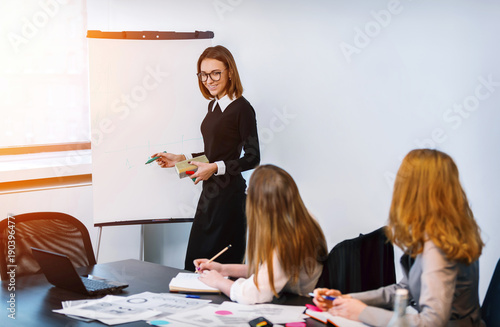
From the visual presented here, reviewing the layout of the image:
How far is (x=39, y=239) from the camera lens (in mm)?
2428

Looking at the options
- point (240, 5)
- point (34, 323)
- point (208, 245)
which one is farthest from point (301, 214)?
point (240, 5)

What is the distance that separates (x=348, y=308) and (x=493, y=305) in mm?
513

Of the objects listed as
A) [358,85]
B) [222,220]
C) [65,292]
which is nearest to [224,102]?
[222,220]

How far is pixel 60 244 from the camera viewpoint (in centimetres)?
246

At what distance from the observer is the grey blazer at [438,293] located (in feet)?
4.56

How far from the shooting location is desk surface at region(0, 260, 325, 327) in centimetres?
159

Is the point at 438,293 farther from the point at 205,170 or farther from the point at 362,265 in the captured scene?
the point at 205,170

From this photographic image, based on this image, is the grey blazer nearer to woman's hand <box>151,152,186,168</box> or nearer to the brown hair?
the brown hair

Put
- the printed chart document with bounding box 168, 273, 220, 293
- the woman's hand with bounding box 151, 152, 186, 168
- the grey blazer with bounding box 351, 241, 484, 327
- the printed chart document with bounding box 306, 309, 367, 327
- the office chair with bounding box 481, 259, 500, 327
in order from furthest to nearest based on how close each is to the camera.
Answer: the woman's hand with bounding box 151, 152, 186, 168
the printed chart document with bounding box 168, 273, 220, 293
the office chair with bounding box 481, 259, 500, 327
the printed chart document with bounding box 306, 309, 367, 327
the grey blazer with bounding box 351, 241, 484, 327

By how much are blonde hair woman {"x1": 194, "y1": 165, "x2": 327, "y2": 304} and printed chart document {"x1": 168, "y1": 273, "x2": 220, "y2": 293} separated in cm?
4

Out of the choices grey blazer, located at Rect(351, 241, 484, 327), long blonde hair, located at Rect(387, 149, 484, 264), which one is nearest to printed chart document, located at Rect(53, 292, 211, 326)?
grey blazer, located at Rect(351, 241, 484, 327)

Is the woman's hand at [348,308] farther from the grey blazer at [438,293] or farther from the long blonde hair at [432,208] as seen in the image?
the long blonde hair at [432,208]

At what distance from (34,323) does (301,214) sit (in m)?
0.88

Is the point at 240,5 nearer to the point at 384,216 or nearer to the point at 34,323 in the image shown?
the point at 384,216
